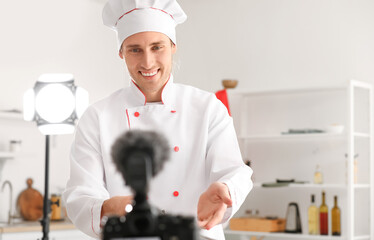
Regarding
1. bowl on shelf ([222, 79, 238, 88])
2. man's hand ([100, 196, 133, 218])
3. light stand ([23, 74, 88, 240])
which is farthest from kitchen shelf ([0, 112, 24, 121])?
man's hand ([100, 196, 133, 218])

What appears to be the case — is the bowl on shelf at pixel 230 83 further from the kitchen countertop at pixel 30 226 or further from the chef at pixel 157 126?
the chef at pixel 157 126

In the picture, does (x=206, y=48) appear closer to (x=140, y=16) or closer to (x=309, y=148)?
(x=309, y=148)

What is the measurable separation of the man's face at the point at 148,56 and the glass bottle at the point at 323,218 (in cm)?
392

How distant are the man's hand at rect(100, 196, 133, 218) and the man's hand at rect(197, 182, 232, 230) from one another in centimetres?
15

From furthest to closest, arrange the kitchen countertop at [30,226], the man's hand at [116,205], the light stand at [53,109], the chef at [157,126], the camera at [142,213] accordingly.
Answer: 1. the kitchen countertop at [30,226]
2. the light stand at [53,109]
3. the chef at [157,126]
4. the man's hand at [116,205]
5. the camera at [142,213]

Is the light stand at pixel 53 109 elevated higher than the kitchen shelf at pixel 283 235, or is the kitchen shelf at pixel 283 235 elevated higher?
the light stand at pixel 53 109

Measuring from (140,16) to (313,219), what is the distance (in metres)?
4.07

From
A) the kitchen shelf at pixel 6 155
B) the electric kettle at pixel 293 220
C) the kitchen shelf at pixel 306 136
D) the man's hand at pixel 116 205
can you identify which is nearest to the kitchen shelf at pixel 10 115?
the kitchen shelf at pixel 6 155

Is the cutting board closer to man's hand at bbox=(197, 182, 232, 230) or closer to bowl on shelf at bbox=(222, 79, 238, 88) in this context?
bowl on shelf at bbox=(222, 79, 238, 88)

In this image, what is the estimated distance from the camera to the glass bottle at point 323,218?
5062 mm

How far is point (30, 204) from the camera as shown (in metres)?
5.34

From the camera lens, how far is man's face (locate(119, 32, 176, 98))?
1418 millimetres

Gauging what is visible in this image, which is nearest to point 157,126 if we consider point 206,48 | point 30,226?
point 30,226

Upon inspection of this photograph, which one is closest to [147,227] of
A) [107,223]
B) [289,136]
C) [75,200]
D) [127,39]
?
[107,223]
